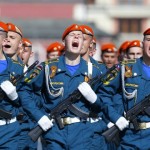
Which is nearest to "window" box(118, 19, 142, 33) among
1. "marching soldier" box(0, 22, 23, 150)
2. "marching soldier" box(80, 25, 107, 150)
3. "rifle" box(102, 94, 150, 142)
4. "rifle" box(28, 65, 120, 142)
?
"marching soldier" box(80, 25, 107, 150)

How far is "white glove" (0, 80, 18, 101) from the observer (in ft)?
39.9

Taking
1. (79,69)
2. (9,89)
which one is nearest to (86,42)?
(79,69)

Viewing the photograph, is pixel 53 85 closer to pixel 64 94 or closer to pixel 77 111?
pixel 64 94

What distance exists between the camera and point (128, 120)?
12109 mm

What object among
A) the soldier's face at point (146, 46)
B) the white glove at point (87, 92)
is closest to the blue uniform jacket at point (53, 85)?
the white glove at point (87, 92)

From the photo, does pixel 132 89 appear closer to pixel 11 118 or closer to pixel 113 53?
pixel 11 118

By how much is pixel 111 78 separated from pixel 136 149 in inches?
40.4

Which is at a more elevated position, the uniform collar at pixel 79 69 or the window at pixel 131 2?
the uniform collar at pixel 79 69

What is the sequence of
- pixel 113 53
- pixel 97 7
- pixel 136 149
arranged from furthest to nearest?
pixel 97 7 < pixel 113 53 < pixel 136 149

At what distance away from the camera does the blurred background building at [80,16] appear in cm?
5608

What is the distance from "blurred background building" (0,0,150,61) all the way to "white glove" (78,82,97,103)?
41090mm

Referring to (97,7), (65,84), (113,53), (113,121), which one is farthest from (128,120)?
(97,7)

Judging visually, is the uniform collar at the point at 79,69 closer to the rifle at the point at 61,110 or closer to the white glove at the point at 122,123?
the rifle at the point at 61,110

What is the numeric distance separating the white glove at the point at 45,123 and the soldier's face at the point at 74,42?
1.02 m
